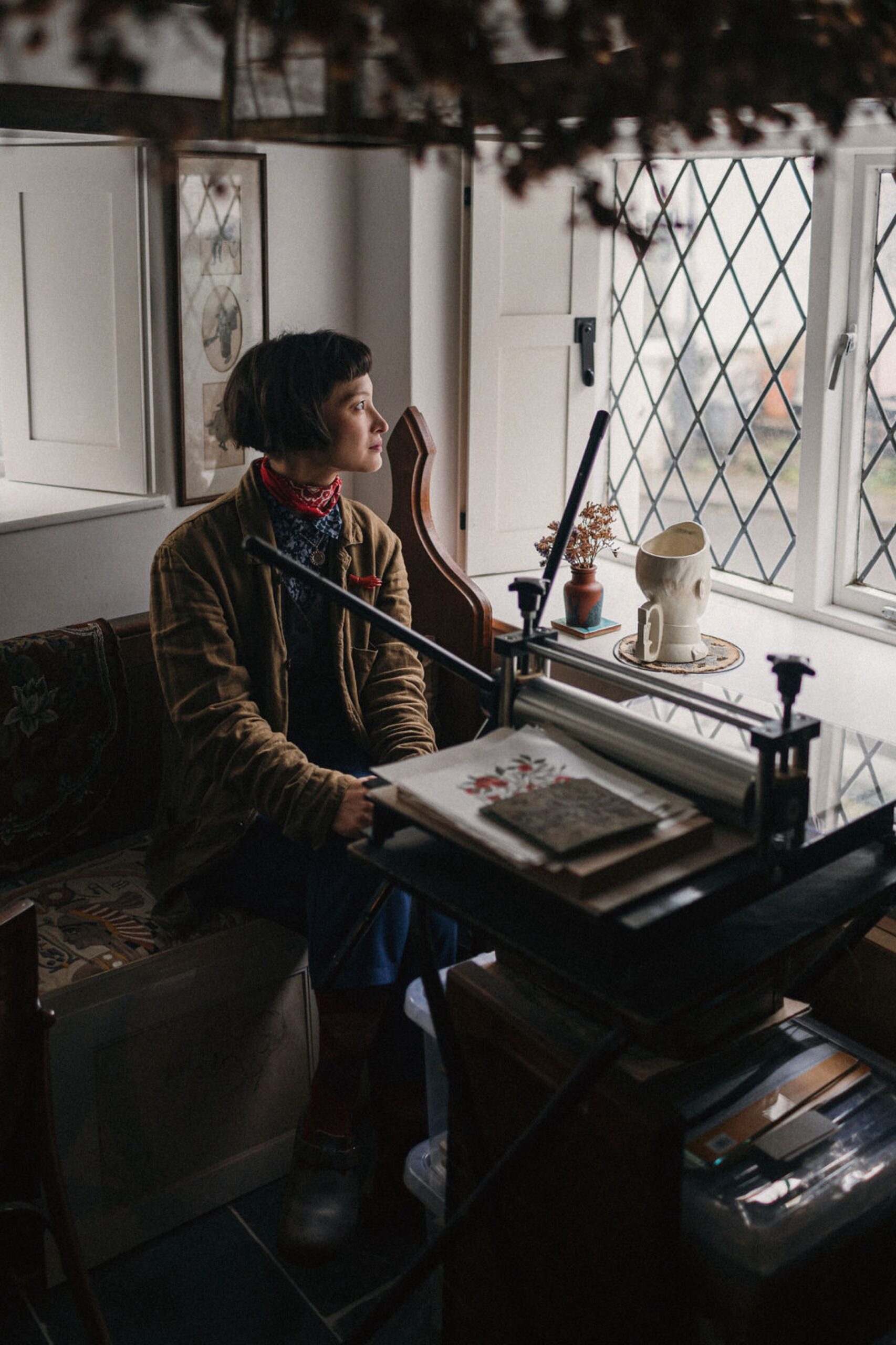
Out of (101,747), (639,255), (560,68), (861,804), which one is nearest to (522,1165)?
(861,804)

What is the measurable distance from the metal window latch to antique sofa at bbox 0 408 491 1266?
4.88 ft

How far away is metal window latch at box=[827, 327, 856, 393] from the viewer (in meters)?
2.68

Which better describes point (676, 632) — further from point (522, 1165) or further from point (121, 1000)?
point (522, 1165)

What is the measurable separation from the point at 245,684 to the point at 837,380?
4.51 ft

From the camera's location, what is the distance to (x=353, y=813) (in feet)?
6.57

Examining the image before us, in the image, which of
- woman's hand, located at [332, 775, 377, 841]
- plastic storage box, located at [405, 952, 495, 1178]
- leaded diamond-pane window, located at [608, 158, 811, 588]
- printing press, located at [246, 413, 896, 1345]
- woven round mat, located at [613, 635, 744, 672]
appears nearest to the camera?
printing press, located at [246, 413, 896, 1345]

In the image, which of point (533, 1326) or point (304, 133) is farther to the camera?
point (533, 1326)

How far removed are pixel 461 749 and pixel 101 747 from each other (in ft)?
4.04

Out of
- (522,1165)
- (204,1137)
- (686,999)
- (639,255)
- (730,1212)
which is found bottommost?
(204,1137)

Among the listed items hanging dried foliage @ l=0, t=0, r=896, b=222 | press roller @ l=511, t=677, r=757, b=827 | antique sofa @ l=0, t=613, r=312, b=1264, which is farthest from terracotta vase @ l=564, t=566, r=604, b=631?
hanging dried foliage @ l=0, t=0, r=896, b=222

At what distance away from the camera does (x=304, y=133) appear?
1.02 metres

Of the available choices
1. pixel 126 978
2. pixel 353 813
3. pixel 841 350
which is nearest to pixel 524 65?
pixel 353 813

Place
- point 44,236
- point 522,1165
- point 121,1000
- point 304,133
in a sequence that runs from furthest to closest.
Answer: point 44,236, point 121,1000, point 522,1165, point 304,133

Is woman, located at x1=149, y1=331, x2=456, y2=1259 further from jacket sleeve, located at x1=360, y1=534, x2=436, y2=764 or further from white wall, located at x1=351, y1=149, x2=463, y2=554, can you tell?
white wall, located at x1=351, y1=149, x2=463, y2=554
